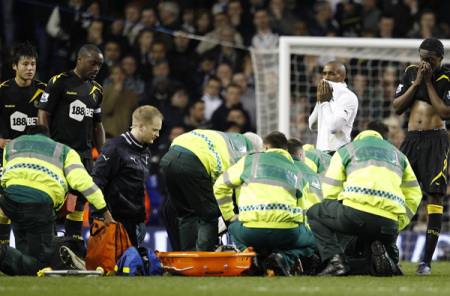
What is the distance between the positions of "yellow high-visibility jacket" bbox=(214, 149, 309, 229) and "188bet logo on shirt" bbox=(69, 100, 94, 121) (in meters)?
1.67

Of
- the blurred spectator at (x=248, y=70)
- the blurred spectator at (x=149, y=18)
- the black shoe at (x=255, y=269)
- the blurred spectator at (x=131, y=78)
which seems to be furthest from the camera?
the blurred spectator at (x=149, y=18)

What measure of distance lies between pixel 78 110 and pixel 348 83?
5.57 metres

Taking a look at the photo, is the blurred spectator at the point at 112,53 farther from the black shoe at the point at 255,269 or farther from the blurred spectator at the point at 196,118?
the black shoe at the point at 255,269

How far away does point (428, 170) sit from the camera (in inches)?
316

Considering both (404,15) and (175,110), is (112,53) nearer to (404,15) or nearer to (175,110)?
(175,110)

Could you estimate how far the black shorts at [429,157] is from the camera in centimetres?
795

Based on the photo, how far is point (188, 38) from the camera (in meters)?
14.1

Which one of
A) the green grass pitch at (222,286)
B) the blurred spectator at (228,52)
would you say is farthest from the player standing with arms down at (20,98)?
the blurred spectator at (228,52)

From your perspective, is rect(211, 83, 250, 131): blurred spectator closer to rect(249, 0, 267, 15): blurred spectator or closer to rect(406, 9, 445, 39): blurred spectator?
rect(249, 0, 267, 15): blurred spectator

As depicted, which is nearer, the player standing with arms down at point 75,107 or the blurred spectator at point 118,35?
the player standing with arms down at point 75,107

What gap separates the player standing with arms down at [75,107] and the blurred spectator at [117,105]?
13.9 ft

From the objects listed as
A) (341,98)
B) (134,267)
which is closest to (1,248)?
(134,267)

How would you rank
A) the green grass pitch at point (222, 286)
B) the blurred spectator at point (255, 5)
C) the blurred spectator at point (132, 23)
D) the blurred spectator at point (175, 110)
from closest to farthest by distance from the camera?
the green grass pitch at point (222, 286)
the blurred spectator at point (175, 110)
the blurred spectator at point (132, 23)
the blurred spectator at point (255, 5)

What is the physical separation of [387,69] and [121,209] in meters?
6.28
